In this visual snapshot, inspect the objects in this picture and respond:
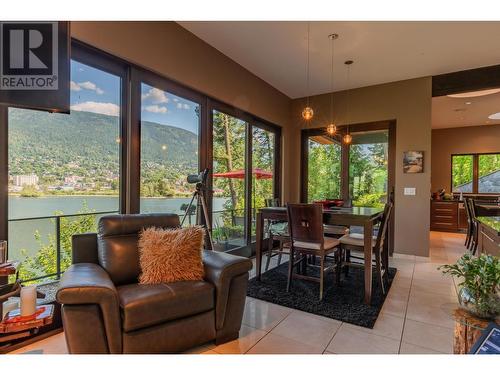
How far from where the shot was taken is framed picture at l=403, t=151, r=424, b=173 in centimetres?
436

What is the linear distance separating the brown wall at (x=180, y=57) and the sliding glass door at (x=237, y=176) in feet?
1.06

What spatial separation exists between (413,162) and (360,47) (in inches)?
82.3

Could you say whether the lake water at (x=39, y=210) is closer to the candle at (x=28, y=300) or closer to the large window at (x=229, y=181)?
the candle at (x=28, y=300)

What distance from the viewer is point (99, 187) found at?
258 centimetres

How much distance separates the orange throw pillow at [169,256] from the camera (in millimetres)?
1972

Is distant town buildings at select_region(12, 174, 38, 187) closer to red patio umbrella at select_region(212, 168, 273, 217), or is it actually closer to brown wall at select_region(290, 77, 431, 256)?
red patio umbrella at select_region(212, 168, 273, 217)

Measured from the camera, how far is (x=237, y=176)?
14.0 feet

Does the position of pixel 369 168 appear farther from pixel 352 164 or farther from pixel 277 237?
pixel 277 237

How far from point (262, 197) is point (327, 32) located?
108 inches

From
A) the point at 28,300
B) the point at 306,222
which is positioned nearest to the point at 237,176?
the point at 306,222

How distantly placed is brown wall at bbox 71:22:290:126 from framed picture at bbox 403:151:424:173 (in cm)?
245

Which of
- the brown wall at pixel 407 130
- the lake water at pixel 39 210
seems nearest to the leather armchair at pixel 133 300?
the lake water at pixel 39 210

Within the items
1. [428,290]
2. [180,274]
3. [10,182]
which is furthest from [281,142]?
[10,182]
